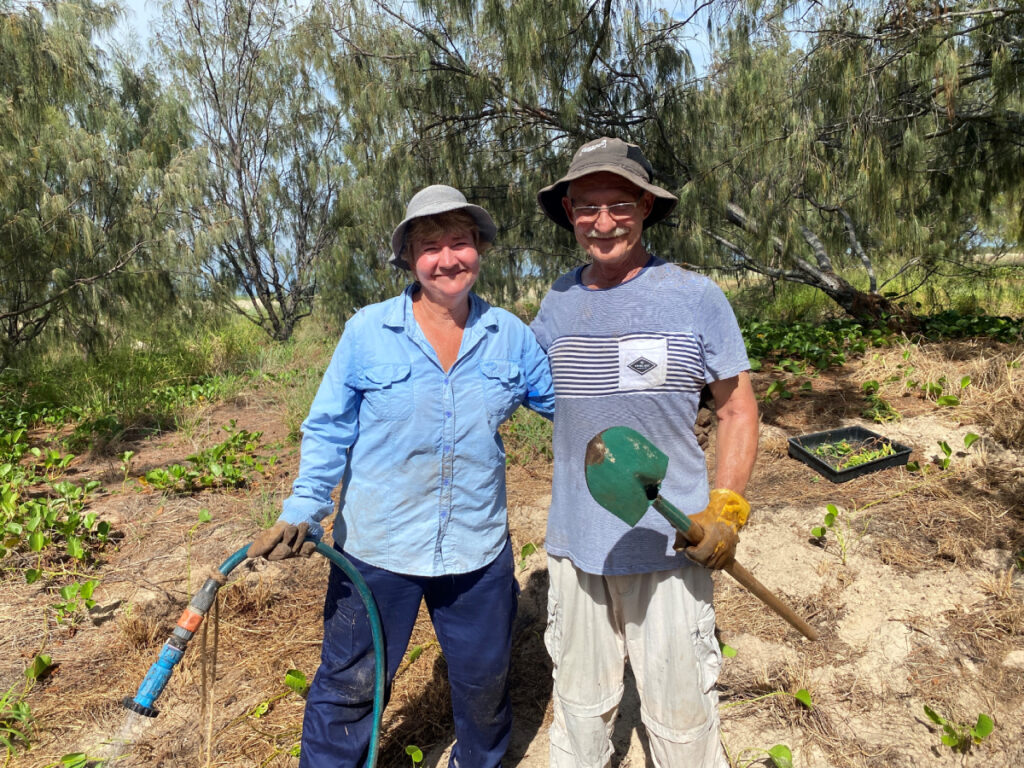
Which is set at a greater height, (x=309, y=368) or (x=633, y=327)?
(x=633, y=327)

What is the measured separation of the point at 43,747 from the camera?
1992mm

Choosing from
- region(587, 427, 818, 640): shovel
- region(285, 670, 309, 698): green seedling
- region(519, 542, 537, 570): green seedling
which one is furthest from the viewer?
region(519, 542, 537, 570): green seedling

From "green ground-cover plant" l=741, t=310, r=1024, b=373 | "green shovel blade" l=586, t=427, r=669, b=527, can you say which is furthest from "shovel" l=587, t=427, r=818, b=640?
"green ground-cover plant" l=741, t=310, r=1024, b=373

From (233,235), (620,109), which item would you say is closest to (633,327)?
(620,109)

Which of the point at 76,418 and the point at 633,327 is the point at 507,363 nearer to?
the point at 633,327

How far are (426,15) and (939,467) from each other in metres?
4.40

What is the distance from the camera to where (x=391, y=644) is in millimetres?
1629

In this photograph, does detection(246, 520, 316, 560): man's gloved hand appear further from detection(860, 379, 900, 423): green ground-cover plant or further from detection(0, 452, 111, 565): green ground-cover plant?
detection(860, 379, 900, 423): green ground-cover plant

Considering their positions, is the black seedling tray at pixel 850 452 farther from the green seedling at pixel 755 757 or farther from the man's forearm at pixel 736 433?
the man's forearm at pixel 736 433

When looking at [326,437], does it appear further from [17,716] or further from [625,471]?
[17,716]

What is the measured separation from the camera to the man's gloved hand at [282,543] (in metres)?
1.42

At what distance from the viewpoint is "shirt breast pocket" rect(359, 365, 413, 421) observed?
60.0 inches

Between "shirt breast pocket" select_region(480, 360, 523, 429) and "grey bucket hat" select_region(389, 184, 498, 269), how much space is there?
344 mm

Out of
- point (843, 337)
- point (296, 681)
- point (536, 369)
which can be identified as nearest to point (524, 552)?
point (296, 681)
